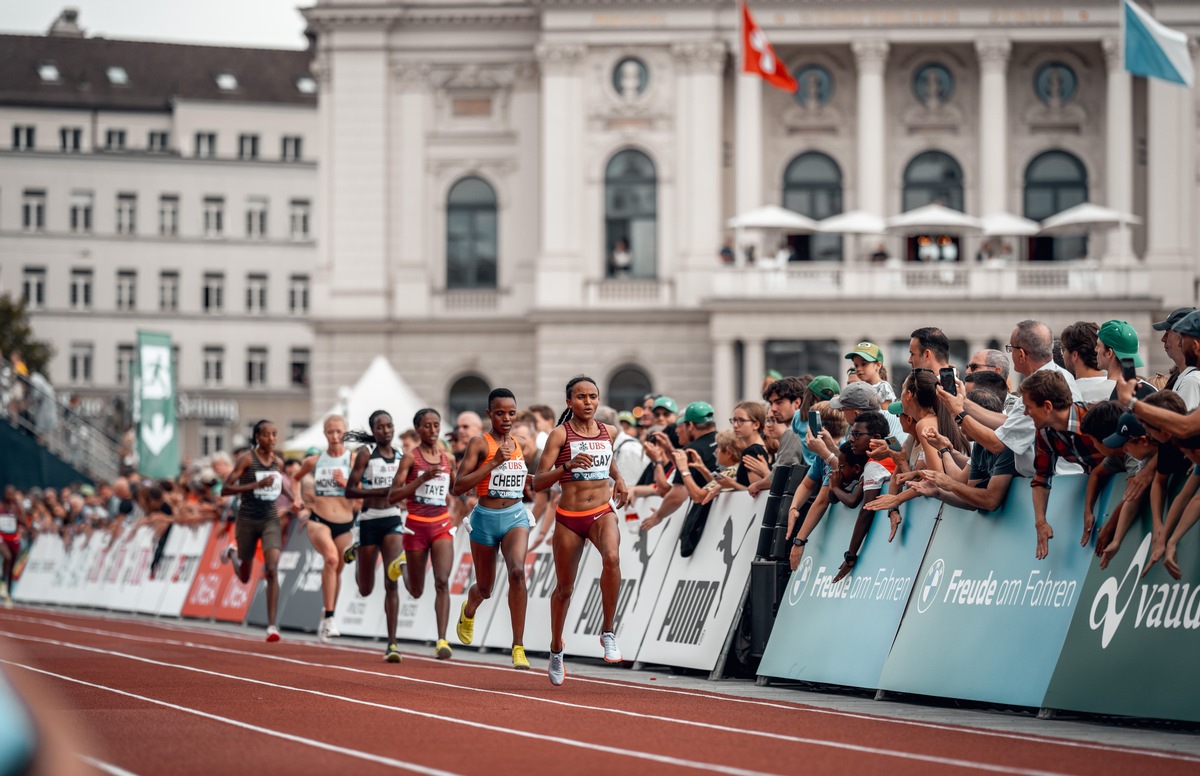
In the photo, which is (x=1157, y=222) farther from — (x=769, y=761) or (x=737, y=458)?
(x=769, y=761)

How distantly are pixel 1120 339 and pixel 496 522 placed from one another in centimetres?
523

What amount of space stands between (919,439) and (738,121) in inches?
1870

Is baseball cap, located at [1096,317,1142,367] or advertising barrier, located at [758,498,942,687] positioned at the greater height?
baseball cap, located at [1096,317,1142,367]

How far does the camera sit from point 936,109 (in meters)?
61.9

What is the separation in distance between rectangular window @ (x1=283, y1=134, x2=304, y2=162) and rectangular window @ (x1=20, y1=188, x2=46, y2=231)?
11.4 metres

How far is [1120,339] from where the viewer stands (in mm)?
12453

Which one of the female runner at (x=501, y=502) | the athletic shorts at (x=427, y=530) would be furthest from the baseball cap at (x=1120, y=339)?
the athletic shorts at (x=427, y=530)

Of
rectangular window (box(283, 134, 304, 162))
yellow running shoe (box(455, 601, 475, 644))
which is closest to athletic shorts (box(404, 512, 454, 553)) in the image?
yellow running shoe (box(455, 601, 475, 644))

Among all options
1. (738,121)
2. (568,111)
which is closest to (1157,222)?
(738,121)

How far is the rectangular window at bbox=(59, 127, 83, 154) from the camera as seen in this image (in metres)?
97.9

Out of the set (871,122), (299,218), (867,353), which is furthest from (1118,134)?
(299,218)

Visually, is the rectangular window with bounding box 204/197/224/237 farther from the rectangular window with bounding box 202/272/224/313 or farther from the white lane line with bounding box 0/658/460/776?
the white lane line with bounding box 0/658/460/776

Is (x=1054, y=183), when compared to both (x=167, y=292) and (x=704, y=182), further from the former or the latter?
(x=167, y=292)

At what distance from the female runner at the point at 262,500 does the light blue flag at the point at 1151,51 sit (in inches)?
632
